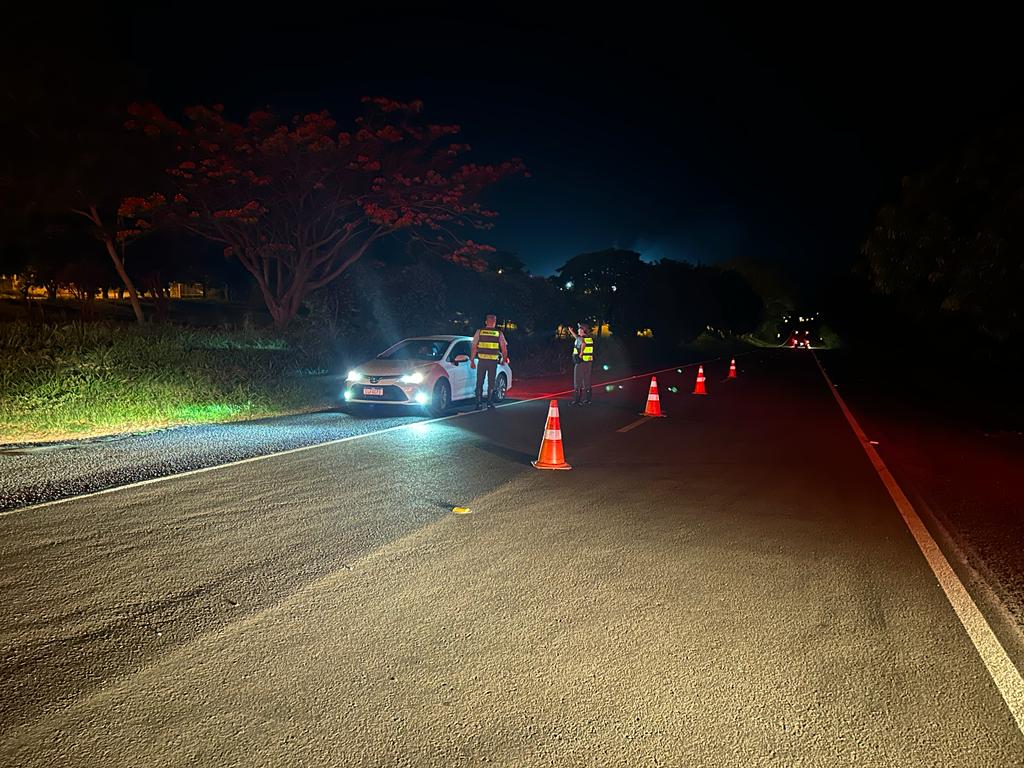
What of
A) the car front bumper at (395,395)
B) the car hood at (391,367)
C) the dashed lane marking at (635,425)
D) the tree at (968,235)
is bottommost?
the dashed lane marking at (635,425)

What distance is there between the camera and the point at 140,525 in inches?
235

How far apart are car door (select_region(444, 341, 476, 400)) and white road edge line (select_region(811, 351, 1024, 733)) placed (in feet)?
28.9

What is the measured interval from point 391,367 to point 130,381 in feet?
14.5

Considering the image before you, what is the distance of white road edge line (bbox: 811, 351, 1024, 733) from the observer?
3457mm

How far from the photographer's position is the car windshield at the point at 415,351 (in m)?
14.9

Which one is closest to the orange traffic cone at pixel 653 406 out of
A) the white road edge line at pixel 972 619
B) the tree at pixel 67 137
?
the white road edge line at pixel 972 619

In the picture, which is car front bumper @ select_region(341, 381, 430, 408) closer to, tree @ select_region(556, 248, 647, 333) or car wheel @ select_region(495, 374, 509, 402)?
car wheel @ select_region(495, 374, 509, 402)

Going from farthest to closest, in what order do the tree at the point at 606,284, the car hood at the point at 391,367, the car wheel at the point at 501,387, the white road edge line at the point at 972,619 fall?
the tree at the point at 606,284 < the car wheel at the point at 501,387 < the car hood at the point at 391,367 < the white road edge line at the point at 972,619

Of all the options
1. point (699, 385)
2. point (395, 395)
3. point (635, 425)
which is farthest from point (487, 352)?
point (699, 385)

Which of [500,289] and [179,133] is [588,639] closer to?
[179,133]

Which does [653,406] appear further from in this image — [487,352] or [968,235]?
[968,235]

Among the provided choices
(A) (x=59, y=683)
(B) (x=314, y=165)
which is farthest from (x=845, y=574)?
(B) (x=314, y=165)

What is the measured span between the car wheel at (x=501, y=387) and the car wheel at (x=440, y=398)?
1774 mm

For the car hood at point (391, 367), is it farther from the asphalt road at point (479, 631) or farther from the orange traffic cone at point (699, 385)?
the orange traffic cone at point (699, 385)
